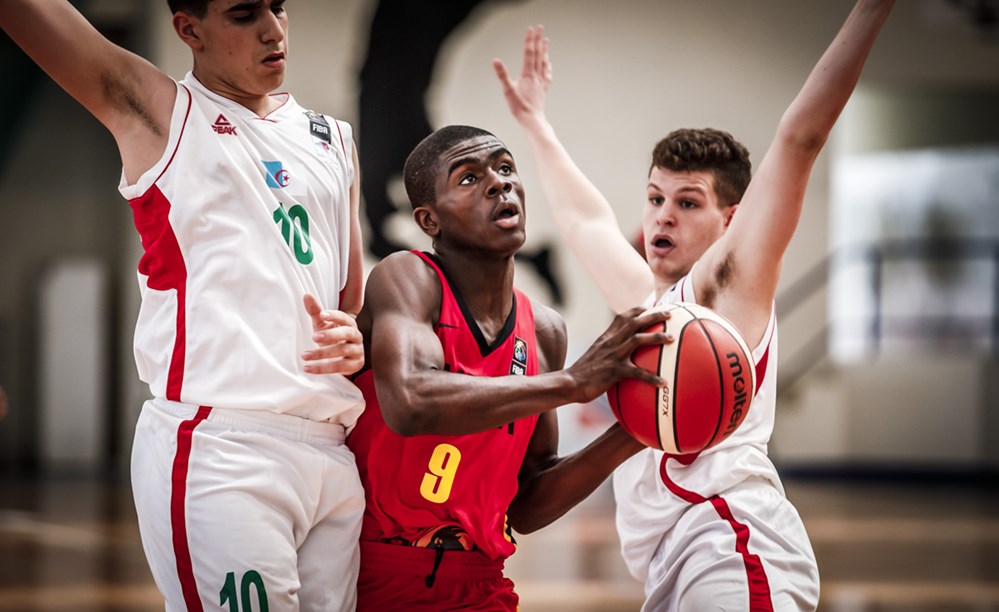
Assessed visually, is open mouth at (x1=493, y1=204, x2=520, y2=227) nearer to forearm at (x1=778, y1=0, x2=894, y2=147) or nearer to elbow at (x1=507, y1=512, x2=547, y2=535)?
forearm at (x1=778, y1=0, x2=894, y2=147)

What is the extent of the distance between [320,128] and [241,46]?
0.29 meters

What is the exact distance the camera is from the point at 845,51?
2494 mm

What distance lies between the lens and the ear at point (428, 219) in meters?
2.72

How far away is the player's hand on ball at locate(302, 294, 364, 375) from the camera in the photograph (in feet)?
8.04

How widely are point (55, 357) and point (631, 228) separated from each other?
7566mm

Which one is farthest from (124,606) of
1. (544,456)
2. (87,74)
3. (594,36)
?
(594,36)

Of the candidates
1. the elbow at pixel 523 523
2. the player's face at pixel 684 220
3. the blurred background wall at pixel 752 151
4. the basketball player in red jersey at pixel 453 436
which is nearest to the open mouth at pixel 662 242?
the player's face at pixel 684 220

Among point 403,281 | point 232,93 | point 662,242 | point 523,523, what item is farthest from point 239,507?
point 662,242

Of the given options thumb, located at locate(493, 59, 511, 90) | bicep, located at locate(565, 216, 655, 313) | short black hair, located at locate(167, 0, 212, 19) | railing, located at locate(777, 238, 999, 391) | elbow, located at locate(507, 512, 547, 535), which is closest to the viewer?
short black hair, located at locate(167, 0, 212, 19)

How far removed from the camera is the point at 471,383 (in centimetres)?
239

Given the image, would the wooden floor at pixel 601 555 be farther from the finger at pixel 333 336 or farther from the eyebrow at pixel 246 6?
the eyebrow at pixel 246 6

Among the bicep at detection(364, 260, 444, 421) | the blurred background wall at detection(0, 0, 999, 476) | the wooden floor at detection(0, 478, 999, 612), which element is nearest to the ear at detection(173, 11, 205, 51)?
the bicep at detection(364, 260, 444, 421)

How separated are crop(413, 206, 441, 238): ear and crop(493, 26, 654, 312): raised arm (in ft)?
2.03

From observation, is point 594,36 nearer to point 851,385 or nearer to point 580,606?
point 851,385
